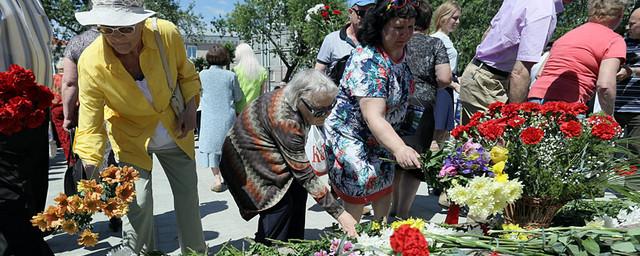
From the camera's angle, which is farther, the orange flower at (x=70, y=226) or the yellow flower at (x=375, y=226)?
the yellow flower at (x=375, y=226)

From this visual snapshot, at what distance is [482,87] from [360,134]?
1.32 metres

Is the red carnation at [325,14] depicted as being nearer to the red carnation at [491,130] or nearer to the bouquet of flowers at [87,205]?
the red carnation at [491,130]

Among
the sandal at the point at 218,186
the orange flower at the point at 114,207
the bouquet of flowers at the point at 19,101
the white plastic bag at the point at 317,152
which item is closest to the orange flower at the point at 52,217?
the orange flower at the point at 114,207

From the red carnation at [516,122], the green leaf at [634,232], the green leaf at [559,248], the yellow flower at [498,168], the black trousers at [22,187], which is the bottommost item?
the black trousers at [22,187]

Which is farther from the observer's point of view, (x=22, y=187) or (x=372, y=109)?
A: (x=372, y=109)

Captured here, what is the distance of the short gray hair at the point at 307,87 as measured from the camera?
239 cm

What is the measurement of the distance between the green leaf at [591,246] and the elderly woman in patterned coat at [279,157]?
1.08 meters

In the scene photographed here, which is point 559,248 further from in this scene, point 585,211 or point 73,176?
point 73,176

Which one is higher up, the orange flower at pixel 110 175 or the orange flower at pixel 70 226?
the orange flower at pixel 110 175

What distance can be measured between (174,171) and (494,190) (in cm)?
191

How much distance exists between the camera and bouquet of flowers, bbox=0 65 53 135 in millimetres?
1495

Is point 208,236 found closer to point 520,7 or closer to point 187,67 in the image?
point 187,67

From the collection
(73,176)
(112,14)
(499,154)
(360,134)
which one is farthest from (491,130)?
(73,176)

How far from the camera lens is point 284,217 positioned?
2.56 m
